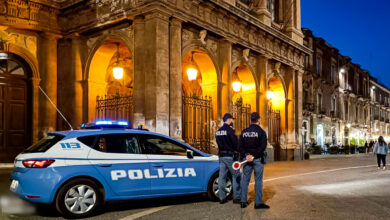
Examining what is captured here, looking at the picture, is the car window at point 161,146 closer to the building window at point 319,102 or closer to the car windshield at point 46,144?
the car windshield at point 46,144

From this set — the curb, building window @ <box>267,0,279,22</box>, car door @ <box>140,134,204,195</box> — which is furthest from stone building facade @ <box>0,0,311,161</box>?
car door @ <box>140,134,204,195</box>

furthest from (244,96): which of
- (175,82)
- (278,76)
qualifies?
(175,82)

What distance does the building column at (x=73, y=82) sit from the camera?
640 inches

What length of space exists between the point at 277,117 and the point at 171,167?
16735 mm

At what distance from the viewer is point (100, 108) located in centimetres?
1644

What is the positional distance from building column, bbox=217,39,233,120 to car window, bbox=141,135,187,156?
957 centimetres

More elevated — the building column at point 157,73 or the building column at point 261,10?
the building column at point 261,10

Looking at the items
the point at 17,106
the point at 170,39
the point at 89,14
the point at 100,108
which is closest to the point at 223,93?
the point at 170,39

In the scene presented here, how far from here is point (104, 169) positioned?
6762mm

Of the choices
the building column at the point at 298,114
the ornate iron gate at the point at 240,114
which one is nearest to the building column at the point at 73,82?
the ornate iron gate at the point at 240,114

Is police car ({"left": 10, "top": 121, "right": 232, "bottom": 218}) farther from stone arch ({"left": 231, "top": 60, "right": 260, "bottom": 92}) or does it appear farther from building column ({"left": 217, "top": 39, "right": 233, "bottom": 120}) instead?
stone arch ({"left": 231, "top": 60, "right": 260, "bottom": 92})

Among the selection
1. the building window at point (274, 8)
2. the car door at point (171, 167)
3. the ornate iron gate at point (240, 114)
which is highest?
the building window at point (274, 8)

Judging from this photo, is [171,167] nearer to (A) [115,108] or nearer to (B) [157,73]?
(B) [157,73]

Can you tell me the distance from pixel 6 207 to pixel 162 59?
7.96 metres
